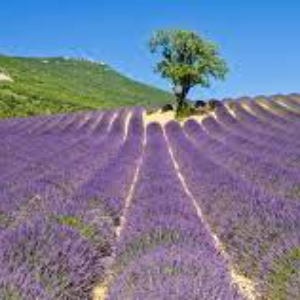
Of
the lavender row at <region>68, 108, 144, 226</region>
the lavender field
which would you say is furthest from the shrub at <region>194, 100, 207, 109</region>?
the lavender field

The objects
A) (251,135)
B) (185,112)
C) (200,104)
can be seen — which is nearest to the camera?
(251,135)

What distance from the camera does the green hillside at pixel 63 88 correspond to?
277ft

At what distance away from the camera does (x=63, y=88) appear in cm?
12606

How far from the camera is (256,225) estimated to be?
851cm

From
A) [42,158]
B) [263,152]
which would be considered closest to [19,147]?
[42,158]

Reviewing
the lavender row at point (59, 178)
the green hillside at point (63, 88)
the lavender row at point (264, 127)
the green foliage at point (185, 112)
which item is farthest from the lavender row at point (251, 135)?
the green hillside at point (63, 88)

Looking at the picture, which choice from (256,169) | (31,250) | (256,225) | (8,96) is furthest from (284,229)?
(8,96)

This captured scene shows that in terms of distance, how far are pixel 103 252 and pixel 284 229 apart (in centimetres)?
185

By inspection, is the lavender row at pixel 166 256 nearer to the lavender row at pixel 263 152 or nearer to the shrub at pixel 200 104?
the lavender row at pixel 263 152

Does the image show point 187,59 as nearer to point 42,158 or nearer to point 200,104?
point 200,104

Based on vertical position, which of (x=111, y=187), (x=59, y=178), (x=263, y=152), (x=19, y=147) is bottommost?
(x=19, y=147)

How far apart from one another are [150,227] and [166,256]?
180 cm

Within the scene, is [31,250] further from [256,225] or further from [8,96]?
[8,96]

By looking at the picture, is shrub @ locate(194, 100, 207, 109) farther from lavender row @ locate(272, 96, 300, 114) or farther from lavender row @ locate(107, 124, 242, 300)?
lavender row @ locate(107, 124, 242, 300)
